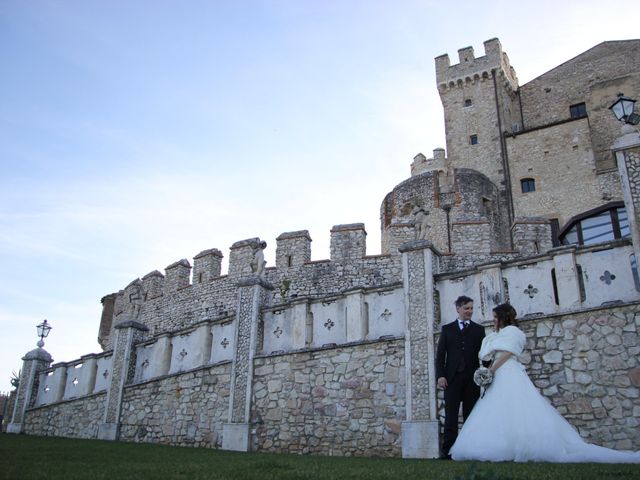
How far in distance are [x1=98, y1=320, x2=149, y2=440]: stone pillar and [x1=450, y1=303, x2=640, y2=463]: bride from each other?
30.2ft

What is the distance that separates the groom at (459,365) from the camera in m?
7.33

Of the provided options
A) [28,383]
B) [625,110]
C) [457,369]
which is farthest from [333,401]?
[28,383]

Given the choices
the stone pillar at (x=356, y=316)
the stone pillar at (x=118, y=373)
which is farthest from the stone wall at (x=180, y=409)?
the stone pillar at (x=356, y=316)

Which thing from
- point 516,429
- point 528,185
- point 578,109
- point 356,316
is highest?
point 578,109

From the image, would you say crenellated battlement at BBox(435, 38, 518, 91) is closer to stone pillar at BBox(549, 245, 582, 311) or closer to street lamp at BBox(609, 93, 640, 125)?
street lamp at BBox(609, 93, 640, 125)

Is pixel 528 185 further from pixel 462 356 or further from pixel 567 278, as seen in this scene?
pixel 462 356

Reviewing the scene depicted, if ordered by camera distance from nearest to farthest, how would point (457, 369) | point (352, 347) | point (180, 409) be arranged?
point (457, 369)
point (352, 347)
point (180, 409)

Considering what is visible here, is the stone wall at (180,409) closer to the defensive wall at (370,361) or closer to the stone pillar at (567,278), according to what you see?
the defensive wall at (370,361)

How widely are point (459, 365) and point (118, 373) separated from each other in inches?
361

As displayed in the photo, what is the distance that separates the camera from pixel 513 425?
6.19 m

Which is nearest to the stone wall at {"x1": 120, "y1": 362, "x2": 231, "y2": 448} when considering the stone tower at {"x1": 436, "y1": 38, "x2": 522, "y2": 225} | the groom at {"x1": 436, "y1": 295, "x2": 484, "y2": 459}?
the groom at {"x1": 436, "y1": 295, "x2": 484, "y2": 459}

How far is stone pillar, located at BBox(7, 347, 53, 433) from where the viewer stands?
16125 millimetres

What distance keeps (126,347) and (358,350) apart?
20.8 feet

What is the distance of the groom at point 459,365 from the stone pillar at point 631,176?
9.14 feet
